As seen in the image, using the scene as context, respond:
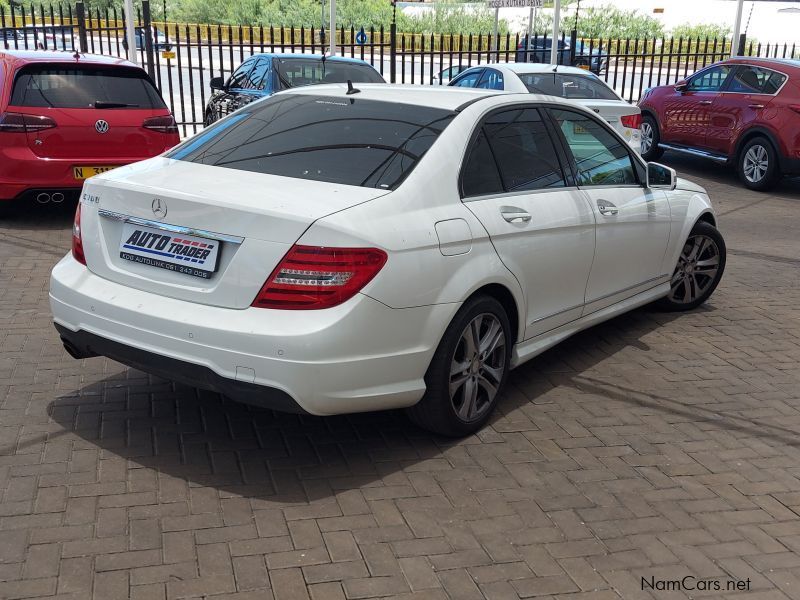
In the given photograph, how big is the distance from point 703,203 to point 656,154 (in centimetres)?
876

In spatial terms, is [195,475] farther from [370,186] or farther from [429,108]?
[429,108]

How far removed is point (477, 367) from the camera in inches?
174

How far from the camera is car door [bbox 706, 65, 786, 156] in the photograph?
12547 millimetres

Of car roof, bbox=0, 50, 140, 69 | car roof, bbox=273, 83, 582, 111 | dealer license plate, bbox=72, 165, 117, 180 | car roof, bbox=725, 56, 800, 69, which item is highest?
car roof, bbox=273, 83, 582, 111

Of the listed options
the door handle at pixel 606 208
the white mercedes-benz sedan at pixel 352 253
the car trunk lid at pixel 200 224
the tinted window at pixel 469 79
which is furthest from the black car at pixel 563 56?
the car trunk lid at pixel 200 224

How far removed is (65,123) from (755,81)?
9.38 metres

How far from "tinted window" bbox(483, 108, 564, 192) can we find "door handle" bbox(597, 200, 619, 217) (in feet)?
1.11

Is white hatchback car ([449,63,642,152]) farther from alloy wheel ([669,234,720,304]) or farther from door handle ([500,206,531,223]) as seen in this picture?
door handle ([500,206,531,223])

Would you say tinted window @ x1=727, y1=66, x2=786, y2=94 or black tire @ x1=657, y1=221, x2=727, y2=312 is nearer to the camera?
black tire @ x1=657, y1=221, x2=727, y2=312

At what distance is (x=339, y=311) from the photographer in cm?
367

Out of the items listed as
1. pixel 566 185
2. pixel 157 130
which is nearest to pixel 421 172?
pixel 566 185

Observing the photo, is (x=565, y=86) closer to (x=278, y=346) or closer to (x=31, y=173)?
(x=31, y=173)

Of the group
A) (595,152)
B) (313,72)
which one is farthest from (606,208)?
(313,72)
